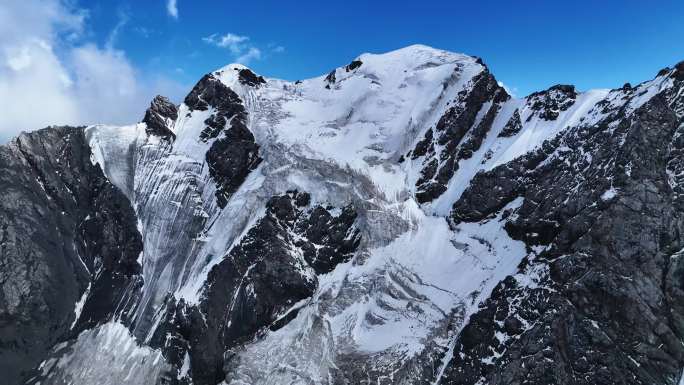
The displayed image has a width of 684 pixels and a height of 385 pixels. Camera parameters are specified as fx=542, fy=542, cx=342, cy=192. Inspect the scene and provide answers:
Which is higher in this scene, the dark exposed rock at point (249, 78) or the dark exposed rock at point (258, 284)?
the dark exposed rock at point (249, 78)

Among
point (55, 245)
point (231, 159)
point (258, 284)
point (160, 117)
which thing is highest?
point (160, 117)

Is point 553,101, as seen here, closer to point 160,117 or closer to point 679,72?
point 679,72

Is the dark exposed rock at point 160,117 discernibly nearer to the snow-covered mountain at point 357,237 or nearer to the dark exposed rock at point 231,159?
the snow-covered mountain at point 357,237

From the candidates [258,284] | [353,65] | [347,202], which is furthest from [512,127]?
[258,284]

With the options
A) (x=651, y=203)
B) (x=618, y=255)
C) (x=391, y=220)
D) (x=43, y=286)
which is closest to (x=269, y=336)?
(x=391, y=220)

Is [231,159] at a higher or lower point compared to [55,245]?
higher

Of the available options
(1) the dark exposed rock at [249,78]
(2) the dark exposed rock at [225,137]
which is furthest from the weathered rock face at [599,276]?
(1) the dark exposed rock at [249,78]
